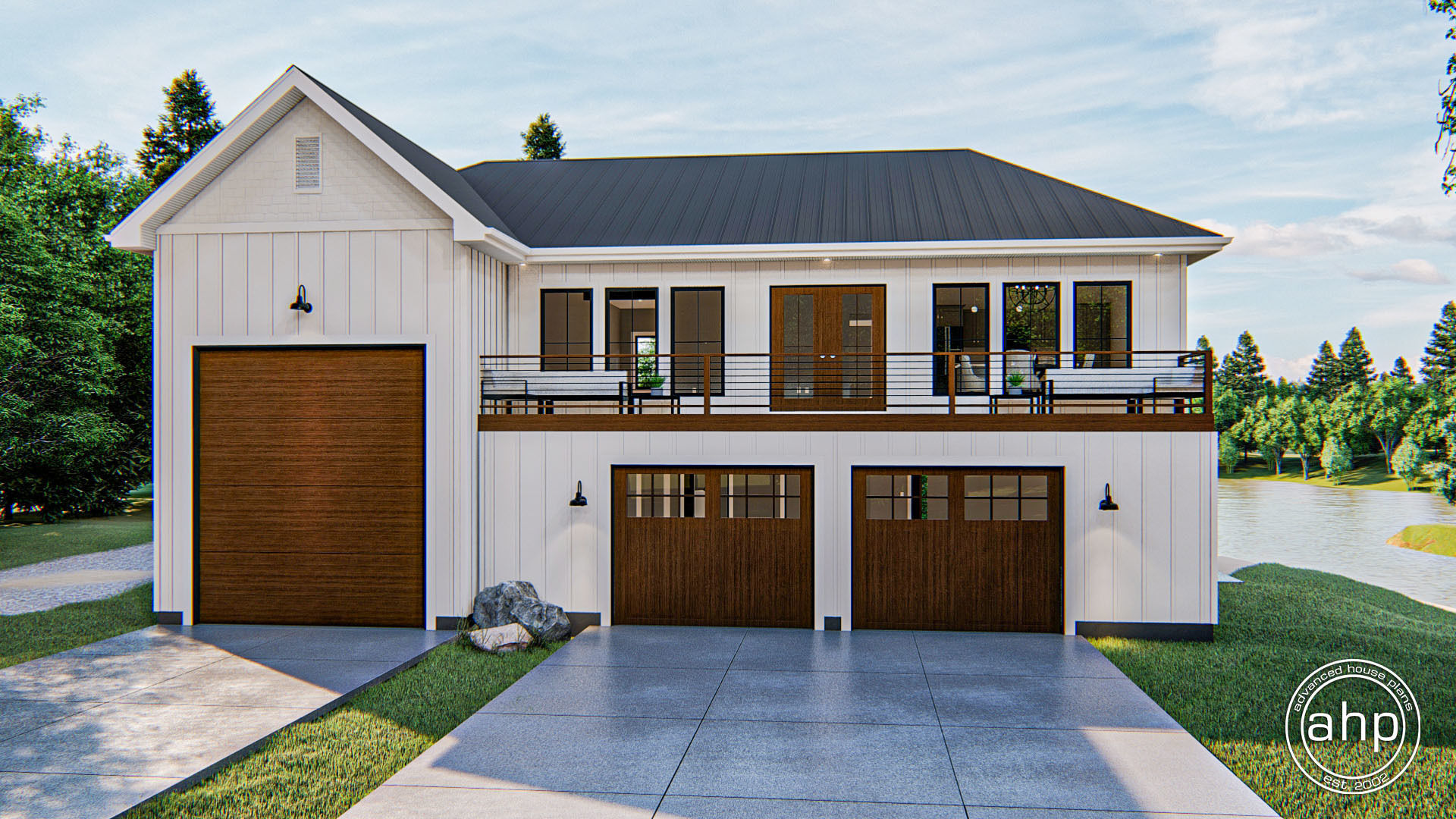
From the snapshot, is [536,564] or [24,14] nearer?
[536,564]

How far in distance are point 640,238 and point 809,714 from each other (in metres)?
7.42

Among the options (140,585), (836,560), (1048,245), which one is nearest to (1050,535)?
(836,560)

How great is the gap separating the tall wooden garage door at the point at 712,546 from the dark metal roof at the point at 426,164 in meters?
3.96

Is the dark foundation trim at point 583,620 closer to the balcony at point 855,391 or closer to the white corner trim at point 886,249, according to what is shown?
the balcony at point 855,391

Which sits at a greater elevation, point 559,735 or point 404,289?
point 404,289

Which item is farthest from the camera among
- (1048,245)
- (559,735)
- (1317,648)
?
(1048,245)

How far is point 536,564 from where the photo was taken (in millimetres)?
10227

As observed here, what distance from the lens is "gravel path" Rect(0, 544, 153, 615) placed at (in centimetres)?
1197

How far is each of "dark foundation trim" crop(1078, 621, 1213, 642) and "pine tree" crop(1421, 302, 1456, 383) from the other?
2948 inches

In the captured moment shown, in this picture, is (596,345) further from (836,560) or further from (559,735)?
(559,735)

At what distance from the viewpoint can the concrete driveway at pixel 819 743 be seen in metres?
5.24

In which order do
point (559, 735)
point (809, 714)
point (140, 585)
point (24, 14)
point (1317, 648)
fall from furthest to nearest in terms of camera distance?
1. point (24, 14)
2. point (140, 585)
3. point (1317, 648)
4. point (809, 714)
5. point (559, 735)

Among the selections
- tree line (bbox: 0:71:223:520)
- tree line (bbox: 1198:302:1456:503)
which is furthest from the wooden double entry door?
tree line (bbox: 1198:302:1456:503)

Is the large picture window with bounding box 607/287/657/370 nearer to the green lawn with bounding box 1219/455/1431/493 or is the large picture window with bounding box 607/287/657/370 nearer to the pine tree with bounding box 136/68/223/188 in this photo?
the pine tree with bounding box 136/68/223/188
